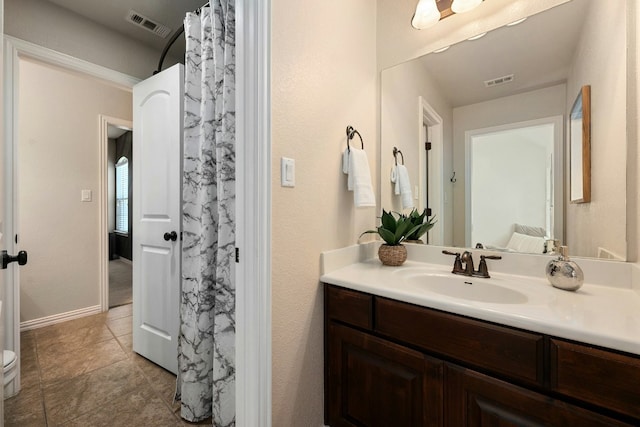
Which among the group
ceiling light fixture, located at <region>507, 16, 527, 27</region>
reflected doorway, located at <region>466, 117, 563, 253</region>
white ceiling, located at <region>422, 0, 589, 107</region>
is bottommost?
reflected doorway, located at <region>466, 117, 563, 253</region>

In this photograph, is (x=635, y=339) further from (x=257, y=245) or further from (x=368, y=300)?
(x=257, y=245)

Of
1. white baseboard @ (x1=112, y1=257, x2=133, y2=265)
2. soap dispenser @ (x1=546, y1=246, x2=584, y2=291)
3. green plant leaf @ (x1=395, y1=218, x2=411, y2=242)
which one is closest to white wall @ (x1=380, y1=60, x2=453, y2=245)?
green plant leaf @ (x1=395, y1=218, x2=411, y2=242)

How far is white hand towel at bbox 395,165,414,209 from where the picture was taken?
1.61 meters

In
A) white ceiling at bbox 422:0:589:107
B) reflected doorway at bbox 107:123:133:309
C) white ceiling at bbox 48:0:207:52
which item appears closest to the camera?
white ceiling at bbox 422:0:589:107

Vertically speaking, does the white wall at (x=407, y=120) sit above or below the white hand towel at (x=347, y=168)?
above

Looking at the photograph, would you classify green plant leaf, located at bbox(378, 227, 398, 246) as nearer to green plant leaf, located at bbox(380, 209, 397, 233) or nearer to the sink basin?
green plant leaf, located at bbox(380, 209, 397, 233)

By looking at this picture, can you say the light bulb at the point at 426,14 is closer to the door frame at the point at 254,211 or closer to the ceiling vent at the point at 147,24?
the door frame at the point at 254,211

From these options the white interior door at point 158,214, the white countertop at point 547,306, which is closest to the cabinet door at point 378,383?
the white countertop at point 547,306

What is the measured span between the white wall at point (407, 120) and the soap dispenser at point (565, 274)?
0.49 m

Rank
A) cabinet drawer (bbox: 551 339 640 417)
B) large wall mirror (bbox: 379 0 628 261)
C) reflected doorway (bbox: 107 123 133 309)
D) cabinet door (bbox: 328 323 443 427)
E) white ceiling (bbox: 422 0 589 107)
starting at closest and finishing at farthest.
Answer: cabinet drawer (bbox: 551 339 640 417) < cabinet door (bbox: 328 323 443 427) < large wall mirror (bbox: 379 0 628 261) < white ceiling (bbox: 422 0 589 107) < reflected doorway (bbox: 107 123 133 309)

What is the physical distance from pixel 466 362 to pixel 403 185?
966mm

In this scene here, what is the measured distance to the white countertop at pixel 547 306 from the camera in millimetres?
702

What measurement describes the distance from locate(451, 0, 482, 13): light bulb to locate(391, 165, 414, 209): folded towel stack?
0.78 meters

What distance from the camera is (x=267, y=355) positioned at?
105 cm
